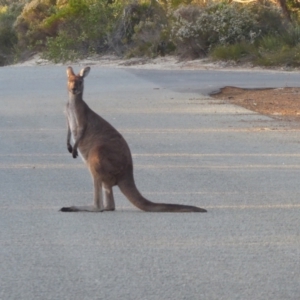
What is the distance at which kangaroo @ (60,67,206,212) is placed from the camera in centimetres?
712

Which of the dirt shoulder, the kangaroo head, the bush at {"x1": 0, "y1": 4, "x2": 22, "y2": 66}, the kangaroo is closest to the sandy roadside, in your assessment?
the dirt shoulder

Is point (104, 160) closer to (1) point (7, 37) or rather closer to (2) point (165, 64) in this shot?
(2) point (165, 64)

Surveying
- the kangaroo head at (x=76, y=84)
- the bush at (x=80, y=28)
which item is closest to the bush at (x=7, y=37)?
the bush at (x=80, y=28)

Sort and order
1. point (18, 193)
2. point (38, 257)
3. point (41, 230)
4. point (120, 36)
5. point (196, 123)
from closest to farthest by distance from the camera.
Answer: point (38, 257), point (41, 230), point (18, 193), point (196, 123), point (120, 36)

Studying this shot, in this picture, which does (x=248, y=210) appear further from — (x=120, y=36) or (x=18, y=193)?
(x=120, y=36)

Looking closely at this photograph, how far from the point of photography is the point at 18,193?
8477mm

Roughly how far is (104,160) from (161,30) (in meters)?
29.6

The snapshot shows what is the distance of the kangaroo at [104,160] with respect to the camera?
712 centimetres

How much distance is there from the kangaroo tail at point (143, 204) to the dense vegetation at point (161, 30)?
21.8 m

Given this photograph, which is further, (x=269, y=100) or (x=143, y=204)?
(x=269, y=100)

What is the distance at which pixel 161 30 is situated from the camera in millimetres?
36219

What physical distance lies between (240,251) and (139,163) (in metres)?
4.22

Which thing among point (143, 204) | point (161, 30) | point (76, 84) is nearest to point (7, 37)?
point (161, 30)

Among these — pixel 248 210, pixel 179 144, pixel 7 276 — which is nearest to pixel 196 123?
pixel 179 144
